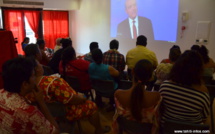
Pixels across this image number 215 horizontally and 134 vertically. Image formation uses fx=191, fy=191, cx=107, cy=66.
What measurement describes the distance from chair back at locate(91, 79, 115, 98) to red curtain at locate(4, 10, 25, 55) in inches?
233

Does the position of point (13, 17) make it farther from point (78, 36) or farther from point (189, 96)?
point (189, 96)

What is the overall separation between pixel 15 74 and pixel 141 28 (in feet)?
15.3

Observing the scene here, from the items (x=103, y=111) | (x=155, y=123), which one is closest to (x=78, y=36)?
(x=103, y=111)

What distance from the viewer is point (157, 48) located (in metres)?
5.05

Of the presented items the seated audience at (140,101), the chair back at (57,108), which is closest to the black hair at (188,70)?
the seated audience at (140,101)

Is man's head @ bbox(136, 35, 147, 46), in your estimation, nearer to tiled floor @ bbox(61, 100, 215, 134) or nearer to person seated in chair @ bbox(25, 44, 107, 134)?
tiled floor @ bbox(61, 100, 215, 134)

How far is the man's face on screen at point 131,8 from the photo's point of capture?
5425 mm

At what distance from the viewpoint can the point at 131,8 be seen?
5516mm

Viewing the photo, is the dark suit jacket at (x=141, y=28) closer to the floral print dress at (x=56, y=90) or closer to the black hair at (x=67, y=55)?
the black hair at (x=67, y=55)

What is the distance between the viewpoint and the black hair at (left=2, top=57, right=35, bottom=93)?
108 cm

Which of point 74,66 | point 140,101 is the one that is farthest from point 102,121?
point 140,101

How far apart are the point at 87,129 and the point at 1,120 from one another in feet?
5.20

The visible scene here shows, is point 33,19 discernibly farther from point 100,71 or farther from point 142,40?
point 100,71

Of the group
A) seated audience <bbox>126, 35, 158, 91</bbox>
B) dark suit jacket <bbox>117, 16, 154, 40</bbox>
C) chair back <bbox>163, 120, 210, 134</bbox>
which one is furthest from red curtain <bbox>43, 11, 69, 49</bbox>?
chair back <bbox>163, 120, 210, 134</bbox>
